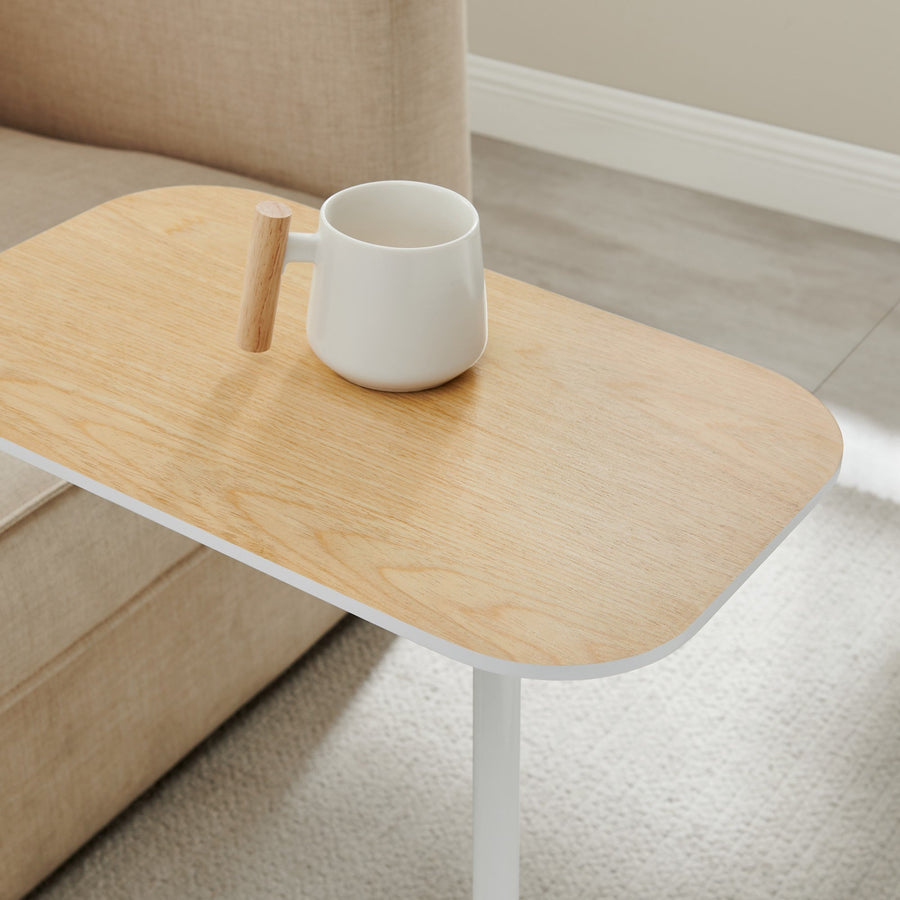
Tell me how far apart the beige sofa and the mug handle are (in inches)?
12.2

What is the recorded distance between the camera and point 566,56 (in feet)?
8.44

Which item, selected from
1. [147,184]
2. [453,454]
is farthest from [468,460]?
[147,184]

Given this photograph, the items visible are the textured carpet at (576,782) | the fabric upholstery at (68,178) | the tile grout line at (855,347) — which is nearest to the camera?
the textured carpet at (576,782)

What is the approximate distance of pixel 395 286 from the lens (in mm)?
671

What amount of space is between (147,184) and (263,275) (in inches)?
26.9

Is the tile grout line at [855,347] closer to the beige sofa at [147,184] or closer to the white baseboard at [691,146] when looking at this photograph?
the white baseboard at [691,146]

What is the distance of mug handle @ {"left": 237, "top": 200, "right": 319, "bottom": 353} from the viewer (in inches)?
27.2

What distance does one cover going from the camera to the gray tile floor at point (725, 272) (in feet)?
6.12

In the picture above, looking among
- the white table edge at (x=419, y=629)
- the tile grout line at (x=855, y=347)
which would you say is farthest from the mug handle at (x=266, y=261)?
the tile grout line at (x=855, y=347)

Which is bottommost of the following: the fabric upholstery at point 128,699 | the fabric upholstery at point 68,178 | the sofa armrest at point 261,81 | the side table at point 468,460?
the fabric upholstery at point 128,699

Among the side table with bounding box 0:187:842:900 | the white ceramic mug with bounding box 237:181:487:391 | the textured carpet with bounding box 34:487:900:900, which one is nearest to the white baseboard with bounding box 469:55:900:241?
the textured carpet with bounding box 34:487:900:900

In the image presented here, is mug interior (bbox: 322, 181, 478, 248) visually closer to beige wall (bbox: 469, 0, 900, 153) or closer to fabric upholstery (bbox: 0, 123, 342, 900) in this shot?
fabric upholstery (bbox: 0, 123, 342, 900)

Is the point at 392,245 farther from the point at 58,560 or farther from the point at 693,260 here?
the point at 693,260

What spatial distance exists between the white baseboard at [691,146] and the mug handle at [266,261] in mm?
1865
